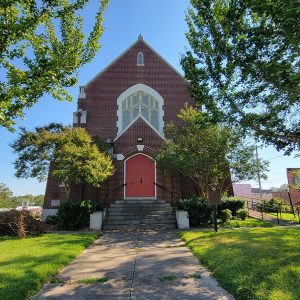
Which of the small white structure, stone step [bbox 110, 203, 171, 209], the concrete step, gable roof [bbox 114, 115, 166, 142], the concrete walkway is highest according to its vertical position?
gable roof [bbox 114, 115, 166, 142]

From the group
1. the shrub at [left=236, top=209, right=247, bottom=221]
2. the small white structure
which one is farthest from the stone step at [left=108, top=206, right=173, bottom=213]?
the small white structure

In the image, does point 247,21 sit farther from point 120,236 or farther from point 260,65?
point 120,236

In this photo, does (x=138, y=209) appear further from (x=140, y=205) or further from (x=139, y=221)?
(x=139, y=221)

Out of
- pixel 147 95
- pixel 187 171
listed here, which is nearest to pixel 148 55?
pixel 147 95

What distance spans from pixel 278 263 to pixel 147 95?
16980 millimetres

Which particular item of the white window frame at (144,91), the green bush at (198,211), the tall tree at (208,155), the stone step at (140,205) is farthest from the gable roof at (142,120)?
the green bush at (198,211)

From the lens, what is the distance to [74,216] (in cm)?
1566

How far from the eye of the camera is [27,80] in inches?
255

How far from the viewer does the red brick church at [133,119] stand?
18719 mm

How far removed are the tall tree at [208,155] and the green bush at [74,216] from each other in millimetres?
4819

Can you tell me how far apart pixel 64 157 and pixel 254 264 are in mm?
10670

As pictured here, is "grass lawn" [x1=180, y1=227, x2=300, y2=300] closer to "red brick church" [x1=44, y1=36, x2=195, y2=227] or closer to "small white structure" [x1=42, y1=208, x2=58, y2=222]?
"red brick church" [x1=44, y1=36, x2=195, y2=227]

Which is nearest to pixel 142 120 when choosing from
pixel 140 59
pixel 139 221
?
pixel 140 59

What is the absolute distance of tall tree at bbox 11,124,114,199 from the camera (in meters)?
15.0
